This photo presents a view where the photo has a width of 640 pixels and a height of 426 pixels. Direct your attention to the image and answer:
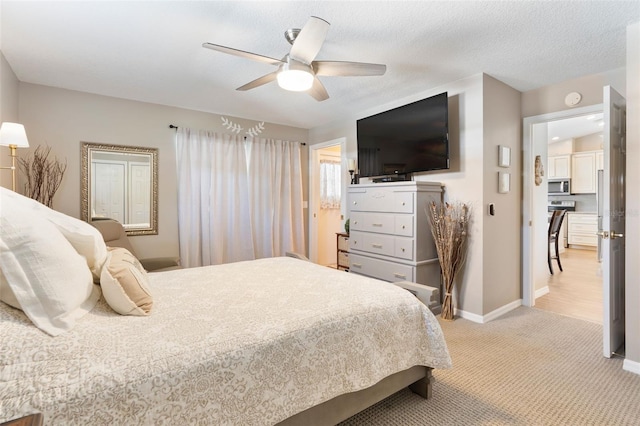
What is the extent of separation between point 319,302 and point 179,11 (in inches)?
81.3

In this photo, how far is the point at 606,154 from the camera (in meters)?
2.39

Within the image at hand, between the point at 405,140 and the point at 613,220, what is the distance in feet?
6.41

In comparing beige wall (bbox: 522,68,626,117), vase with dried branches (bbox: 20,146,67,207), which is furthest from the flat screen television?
vase with dried branches (bbox: 20,146,67,207)

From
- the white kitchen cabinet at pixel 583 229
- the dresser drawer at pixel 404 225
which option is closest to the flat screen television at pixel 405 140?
the dresser drawer at pixel 404 225

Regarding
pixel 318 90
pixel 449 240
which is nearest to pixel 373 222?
pixel 449 240

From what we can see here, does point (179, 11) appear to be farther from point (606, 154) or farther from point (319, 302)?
point (606, 154)

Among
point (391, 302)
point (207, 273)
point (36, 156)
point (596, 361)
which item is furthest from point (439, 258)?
point (36, 156)

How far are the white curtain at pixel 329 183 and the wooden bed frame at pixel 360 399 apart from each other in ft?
13.6

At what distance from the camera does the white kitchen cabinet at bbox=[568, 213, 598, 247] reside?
23.7ft

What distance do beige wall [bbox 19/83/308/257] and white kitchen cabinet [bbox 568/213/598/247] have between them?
26.4 feet

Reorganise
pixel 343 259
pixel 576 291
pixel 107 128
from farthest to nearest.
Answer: pixel 343 259, pixel 576 291, pixel 107 128

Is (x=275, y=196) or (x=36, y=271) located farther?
(x=275, y=196)

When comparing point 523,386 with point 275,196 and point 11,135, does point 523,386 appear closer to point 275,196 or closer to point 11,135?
point 275,196

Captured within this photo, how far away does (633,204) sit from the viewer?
2229 millimetres
